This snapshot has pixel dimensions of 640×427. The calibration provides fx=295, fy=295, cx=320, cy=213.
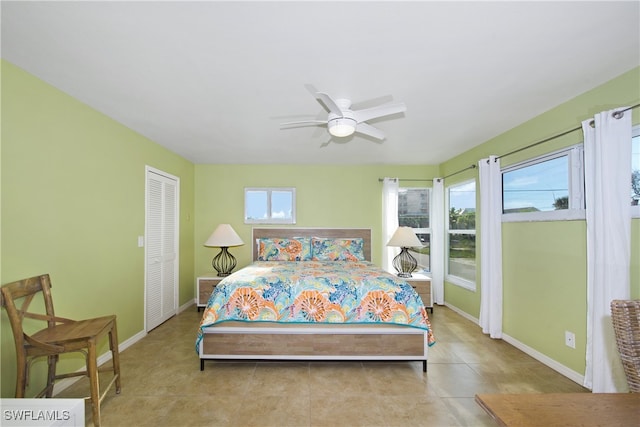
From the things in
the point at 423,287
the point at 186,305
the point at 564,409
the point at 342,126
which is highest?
the point at 342,126

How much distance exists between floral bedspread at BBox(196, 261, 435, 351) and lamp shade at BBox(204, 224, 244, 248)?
158cm

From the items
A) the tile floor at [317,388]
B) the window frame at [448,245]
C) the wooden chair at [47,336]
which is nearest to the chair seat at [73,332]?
the wooden chair at [47,336]

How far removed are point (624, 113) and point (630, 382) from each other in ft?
6.12

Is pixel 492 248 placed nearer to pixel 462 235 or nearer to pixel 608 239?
pixel 462 235

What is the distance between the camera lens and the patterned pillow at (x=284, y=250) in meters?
4.62

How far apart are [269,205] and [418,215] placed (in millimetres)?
2650

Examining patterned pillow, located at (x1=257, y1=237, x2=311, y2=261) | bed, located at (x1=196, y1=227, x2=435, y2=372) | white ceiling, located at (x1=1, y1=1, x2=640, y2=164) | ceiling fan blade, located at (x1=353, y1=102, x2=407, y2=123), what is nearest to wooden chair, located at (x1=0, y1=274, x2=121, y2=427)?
bed, located at (x1=196, y1=227, x2=435, y2=372)

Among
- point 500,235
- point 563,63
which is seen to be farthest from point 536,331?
point 563,63

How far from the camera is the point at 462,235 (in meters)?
4.56

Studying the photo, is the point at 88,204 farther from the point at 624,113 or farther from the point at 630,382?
the point at 624,113

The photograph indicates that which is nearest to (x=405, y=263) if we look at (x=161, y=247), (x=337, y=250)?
(x=337, y=250)

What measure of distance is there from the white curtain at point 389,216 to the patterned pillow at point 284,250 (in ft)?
4.31

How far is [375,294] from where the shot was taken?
2.80m

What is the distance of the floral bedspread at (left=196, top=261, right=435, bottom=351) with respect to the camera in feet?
8.97
